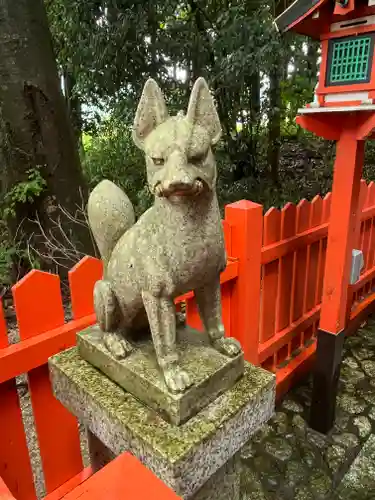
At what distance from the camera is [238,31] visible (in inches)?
124

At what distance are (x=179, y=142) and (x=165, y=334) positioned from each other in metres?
0.51

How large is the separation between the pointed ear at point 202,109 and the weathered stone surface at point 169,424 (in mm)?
741

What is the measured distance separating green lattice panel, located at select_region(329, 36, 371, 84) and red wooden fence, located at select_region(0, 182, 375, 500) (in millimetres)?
680

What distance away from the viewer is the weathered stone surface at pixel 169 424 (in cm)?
93

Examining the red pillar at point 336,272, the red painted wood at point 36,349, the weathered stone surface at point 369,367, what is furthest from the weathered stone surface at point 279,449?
the red painted wood at point 36,349

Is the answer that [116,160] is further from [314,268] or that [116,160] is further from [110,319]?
[110,319]

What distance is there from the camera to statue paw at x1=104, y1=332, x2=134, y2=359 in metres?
1.14

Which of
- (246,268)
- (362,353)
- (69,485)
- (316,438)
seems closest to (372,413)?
(316,438)

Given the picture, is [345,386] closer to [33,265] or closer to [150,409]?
[150,409]

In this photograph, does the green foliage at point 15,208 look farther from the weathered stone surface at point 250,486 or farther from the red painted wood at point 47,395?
the weathered stone surface at point 250,486

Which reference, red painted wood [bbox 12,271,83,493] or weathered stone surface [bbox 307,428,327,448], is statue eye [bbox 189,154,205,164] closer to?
red painted wood [bbox 12,271,83,493]

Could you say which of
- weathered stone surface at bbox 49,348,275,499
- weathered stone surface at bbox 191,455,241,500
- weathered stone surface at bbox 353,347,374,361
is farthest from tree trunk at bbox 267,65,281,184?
weathered stone surface at bbox 191,455,241,500

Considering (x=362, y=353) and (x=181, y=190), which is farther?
(x=362, y=353)

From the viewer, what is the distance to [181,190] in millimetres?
846
